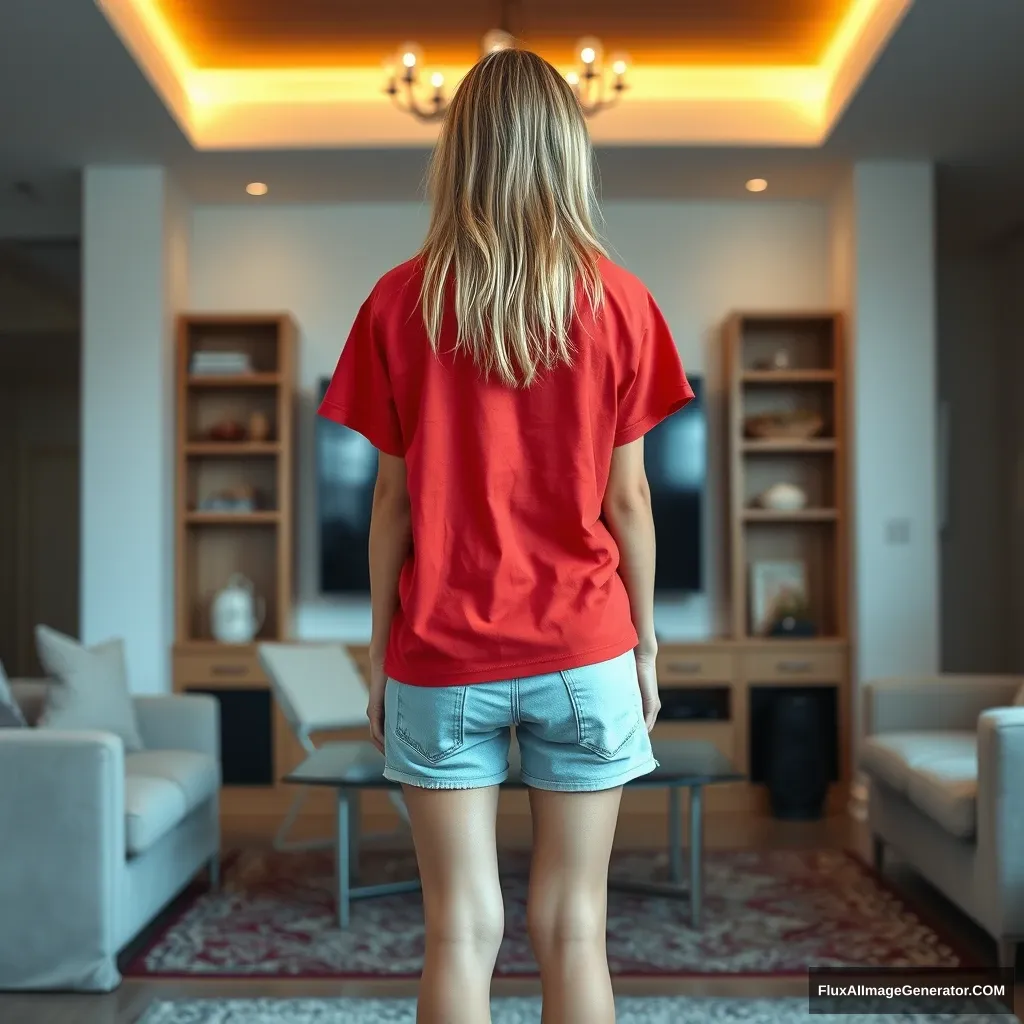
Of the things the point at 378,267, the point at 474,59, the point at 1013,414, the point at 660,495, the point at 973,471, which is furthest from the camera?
the point at 973,471

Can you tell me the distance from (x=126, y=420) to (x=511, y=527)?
4.08 meters

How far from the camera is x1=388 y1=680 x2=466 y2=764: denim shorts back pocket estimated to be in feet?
4.53

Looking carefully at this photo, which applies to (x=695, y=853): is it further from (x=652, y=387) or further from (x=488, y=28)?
(x=488, y=28)

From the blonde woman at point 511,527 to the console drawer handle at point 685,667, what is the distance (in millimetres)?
3680

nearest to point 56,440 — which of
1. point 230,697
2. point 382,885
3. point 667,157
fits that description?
point 230,697

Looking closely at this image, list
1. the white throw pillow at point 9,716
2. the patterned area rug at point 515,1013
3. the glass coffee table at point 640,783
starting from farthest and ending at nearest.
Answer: the glass coffee table at point 640,783
the white throw pillow at point 9,716
the patterned area rug at point 515,1013

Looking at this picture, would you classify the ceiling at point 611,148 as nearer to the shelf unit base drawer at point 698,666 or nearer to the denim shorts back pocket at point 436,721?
the shelf unit base drawer at point 698,666

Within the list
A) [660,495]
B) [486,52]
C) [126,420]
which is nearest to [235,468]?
[126,420]

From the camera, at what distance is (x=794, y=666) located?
511 cm

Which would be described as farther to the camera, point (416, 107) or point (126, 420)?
point (126, 420)

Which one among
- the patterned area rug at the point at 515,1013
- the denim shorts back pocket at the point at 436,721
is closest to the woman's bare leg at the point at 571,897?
the denim shorts back pocket at the point at 436,721

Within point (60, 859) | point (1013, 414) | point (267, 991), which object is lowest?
point (267, 991)

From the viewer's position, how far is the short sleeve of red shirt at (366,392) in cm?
146

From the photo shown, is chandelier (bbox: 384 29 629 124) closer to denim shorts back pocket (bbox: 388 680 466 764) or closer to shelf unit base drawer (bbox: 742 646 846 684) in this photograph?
shelf unit base drawer (bbox: 742 646 846 684)
